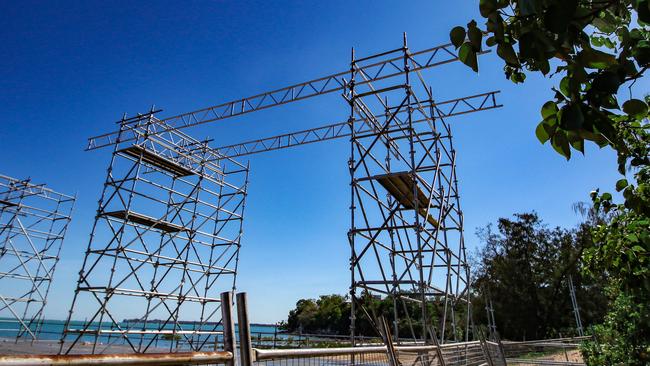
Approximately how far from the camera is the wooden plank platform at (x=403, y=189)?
8.83 m

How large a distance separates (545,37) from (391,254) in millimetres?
9529

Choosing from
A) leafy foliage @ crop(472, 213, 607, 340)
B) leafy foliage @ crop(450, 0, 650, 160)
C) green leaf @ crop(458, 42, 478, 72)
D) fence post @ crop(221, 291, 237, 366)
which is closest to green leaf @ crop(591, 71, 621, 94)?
leafy foliage @ crop(450, 0, 650, 160)

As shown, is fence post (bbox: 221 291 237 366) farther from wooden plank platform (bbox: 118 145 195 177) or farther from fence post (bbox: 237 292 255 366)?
wooden plank platform (bbox: 118 145 195 177)

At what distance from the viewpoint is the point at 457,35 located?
1234 mm

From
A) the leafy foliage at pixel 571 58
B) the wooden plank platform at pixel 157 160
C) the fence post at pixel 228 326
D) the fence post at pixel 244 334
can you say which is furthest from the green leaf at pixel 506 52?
the wooden plank platform at pixel 157 160

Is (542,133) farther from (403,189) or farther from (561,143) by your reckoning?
(403,189)

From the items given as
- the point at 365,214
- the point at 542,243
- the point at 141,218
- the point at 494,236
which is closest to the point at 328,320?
the point at 494,236

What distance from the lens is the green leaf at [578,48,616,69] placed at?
3.77 feet

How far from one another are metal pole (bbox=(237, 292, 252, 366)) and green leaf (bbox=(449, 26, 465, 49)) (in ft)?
7.05

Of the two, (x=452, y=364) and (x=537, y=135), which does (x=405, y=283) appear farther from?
(x=537, y=135)

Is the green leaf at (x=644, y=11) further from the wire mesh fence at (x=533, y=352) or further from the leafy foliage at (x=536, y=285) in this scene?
the leafy foliage at (x=536, y=285)

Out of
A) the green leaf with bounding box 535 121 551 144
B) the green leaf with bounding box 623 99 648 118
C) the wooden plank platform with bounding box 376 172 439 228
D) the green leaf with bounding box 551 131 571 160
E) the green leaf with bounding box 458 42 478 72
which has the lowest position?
the green leaf with bounding box 551 131 571 160

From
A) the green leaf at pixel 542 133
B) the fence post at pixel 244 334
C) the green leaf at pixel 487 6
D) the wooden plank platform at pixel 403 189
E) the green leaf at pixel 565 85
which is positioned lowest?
the fence post at pixel 244 334

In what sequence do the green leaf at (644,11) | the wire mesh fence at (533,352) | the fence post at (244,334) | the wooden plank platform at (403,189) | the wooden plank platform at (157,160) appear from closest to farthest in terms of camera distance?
the green leaf at (644,11)
the fence post at (244,334)
the wooden plank platform at (403,189)
the wooden plank platform at (157,160)
the wire mesh fence at (533,352)
